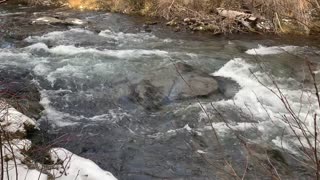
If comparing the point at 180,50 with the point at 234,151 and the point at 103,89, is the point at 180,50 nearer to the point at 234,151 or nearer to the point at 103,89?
the point at 103,89

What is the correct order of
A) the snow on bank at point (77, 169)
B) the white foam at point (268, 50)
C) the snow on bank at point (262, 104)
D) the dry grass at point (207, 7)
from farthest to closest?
the dry grass at point (207, 7) → the white foam at point (268, 50) → the snow on bank at point (262, 104) → the snow on bank at point (77, 169)

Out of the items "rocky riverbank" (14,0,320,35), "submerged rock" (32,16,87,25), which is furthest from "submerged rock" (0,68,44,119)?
"rocky riverbank" (14,0,320,35)

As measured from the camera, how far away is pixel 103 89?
6531 mm

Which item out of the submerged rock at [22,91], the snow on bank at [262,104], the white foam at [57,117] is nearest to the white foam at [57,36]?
the submerged rock at [22,91]

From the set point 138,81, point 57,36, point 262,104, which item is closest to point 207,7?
point 57,36

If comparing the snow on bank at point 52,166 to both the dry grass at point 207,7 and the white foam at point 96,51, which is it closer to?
the white foam at point 96,51

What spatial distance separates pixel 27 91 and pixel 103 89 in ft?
3.80

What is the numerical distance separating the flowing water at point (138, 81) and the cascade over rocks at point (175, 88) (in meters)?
0.11

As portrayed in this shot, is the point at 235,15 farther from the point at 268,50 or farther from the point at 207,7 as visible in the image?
the point at 268,50

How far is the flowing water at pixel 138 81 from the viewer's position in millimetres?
4773

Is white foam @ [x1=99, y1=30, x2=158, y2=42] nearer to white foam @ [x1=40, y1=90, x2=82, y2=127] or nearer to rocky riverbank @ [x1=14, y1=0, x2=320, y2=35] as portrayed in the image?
rocky riverbank @ [x1=14, y1=0, x2=320, y2=35]

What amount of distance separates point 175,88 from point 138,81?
646 millimetres

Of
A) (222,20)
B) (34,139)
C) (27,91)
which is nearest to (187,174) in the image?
(34,139)

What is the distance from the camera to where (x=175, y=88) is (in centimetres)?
658
